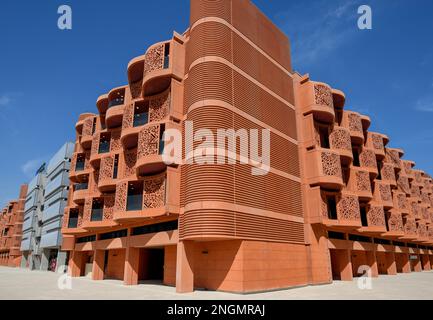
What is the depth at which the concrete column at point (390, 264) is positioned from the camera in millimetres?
38844

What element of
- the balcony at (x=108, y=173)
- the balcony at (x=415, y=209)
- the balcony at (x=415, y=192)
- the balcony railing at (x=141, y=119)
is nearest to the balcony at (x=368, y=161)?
the balcony at (x=415, y=209)

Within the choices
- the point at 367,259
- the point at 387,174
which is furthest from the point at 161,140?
the point at 387,174

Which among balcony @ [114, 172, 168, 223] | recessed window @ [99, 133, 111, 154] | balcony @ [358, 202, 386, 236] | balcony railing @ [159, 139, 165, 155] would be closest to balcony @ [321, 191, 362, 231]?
balcony @ [358, 202, 386, 236]

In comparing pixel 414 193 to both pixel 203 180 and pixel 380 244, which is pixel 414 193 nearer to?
pixel 380 244

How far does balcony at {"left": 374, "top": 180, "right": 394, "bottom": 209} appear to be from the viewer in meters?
34.8

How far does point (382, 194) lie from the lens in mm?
35438

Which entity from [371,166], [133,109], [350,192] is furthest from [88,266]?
[371,166]

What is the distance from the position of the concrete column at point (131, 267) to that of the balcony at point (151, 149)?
730 cm

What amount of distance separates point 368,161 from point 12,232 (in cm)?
8304

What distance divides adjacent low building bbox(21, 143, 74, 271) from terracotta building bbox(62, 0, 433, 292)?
1064cm

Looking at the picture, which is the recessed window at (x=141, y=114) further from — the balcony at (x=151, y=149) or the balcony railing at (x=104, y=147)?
the balcony railing at (x=104, y=147)

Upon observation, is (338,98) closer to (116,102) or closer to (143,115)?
(143,115)

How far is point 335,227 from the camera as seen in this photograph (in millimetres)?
27922
